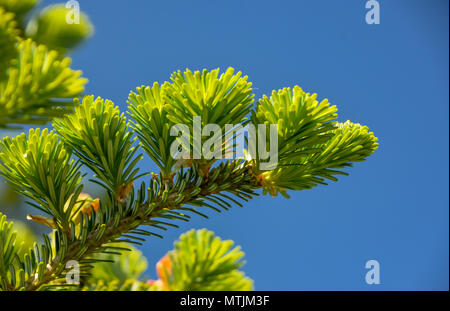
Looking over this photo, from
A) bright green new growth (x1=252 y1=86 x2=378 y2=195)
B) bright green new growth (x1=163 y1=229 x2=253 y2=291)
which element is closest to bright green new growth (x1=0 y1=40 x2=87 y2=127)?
bright green new growth (x1=252 y1=86 x2=378 y2=195)

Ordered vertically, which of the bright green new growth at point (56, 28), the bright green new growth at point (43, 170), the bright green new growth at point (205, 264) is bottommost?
the bright green new growth at point (205, 264)

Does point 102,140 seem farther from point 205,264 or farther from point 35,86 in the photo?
point 205,264

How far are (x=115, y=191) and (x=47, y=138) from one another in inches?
4.9

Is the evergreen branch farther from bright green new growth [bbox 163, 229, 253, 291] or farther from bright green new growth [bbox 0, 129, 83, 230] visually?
bright green new growth [bbox 163, 229, 253, 291]

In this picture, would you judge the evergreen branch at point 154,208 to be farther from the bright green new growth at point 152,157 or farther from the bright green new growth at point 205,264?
the bright green new growth at point 205,264

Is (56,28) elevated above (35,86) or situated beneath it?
elevated above

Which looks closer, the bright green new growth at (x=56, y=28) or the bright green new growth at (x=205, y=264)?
the bright green new growth at (x=205, y=264)

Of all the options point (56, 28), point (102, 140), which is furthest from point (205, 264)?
point (56, 28)

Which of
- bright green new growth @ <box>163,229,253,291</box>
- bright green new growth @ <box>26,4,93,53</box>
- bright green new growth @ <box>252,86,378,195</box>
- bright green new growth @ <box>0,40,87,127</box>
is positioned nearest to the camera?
bright green new growth @ <box>0,40,87,127</box>

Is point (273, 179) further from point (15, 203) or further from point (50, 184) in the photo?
point (15, 203)

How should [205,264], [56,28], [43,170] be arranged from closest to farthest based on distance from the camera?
[43,170]
[205,264]
[56,28]

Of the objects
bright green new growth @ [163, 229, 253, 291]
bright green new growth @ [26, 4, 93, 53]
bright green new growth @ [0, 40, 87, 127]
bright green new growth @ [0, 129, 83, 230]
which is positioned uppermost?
bright green new growth @ [26, 4, 93, 53]

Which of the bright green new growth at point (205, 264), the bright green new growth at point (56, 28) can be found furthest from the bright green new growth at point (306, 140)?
the bright green new growth at point (56, 28)

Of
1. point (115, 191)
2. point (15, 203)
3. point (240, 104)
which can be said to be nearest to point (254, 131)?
point (240, 104)
